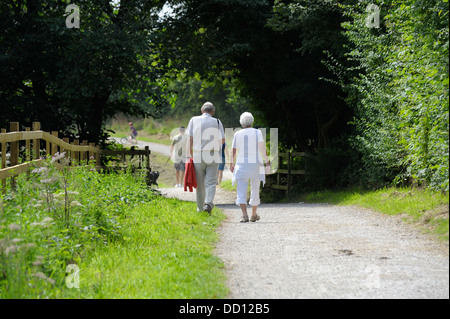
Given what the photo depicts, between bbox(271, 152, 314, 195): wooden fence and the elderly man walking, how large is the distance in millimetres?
8807

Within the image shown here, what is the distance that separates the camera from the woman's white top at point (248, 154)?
950 cm

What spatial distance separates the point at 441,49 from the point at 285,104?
1186cm

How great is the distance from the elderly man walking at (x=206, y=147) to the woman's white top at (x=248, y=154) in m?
0.35

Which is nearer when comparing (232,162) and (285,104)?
(232,162)

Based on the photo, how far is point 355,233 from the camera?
7.75 metres

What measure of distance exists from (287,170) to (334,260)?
13817 millimetres

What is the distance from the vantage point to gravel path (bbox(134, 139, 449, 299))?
15.8 feet

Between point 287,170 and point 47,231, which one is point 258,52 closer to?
point 287,170

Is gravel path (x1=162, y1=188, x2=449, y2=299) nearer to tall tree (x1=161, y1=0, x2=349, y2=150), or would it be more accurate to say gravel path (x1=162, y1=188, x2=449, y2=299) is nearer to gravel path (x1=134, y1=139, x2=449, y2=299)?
gravel path (x1=134, y1=139, x2=449, y2=299)

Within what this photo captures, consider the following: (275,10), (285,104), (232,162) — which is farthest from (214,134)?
(285,104)

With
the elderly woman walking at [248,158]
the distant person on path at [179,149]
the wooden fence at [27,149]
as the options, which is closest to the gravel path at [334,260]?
the elderly woman walking at [248,158]

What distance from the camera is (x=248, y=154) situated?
9.58 metres

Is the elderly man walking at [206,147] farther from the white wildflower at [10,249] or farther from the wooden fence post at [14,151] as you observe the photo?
the white wildflower at [10,249]

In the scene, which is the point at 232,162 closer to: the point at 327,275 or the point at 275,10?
the point at 327,275
